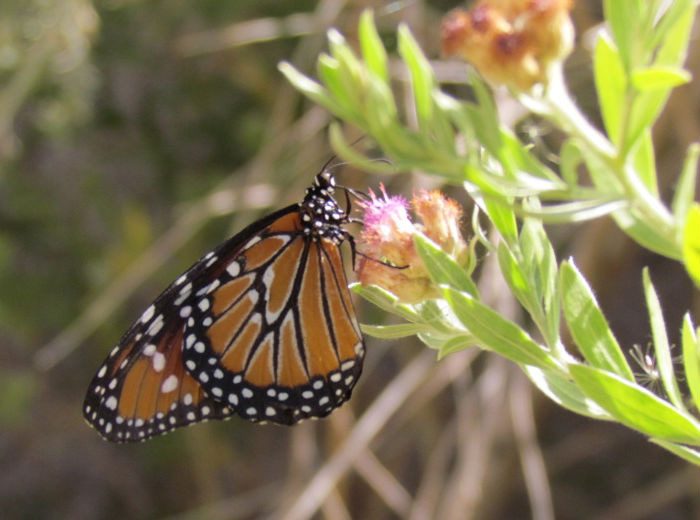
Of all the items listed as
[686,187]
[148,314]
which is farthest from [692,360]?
[148,314]

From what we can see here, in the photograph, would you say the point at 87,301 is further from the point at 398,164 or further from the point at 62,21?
the point at 398,164

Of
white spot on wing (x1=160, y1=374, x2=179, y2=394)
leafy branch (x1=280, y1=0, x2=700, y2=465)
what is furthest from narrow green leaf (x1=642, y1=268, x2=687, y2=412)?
white spot on wing (x1=160, y1=374, x2=179, y2=394)

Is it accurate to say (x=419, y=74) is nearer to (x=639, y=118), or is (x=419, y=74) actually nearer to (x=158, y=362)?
(x=639, y=118)

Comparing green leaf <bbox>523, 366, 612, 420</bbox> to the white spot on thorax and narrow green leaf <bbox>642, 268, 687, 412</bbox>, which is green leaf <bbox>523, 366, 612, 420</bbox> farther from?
the white spot on thorax

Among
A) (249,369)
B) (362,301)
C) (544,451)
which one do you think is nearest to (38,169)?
(362,301)

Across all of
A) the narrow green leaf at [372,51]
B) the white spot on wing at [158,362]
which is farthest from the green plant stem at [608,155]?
the white spot on wing at [158,362]

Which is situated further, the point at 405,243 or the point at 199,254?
the point at 199,254
